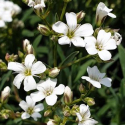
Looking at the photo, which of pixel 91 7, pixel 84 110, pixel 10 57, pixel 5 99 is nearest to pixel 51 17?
pixel 91 7

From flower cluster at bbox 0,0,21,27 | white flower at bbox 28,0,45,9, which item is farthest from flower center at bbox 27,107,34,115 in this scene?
flower cluster at bbox 0,0,21,27

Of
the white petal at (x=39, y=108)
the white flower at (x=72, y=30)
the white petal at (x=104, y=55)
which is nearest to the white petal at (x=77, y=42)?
the white flower at (x=72, y=30)

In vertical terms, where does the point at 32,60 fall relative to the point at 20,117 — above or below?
above

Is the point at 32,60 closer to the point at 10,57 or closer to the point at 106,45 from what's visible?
the point at 10,57

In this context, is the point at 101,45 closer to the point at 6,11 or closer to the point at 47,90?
the point at 47,90

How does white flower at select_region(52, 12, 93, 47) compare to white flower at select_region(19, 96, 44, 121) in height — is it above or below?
above

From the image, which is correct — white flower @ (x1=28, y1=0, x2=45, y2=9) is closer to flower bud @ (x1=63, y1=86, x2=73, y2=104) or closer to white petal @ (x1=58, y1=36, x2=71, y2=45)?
white petal @ (x1=58, y1=36, x2=71, y2=45)

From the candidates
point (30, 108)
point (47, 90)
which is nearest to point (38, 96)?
point (47, 90)
